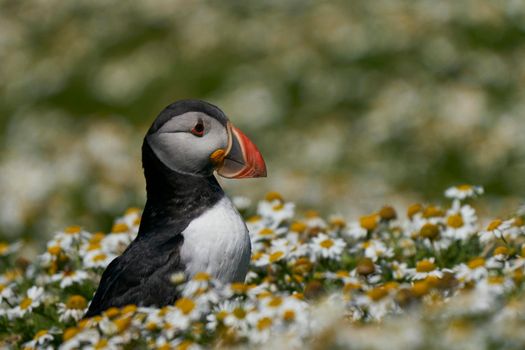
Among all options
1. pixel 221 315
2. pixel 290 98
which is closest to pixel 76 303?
pixel 221 315

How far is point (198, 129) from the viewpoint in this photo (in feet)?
18.2

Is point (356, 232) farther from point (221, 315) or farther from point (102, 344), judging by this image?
point (102, 344)

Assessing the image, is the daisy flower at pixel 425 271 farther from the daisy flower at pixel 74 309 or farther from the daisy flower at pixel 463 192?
the daisy flower at pixel 74 309

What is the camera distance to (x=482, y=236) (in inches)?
226

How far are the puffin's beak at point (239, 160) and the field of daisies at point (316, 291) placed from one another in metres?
0.66

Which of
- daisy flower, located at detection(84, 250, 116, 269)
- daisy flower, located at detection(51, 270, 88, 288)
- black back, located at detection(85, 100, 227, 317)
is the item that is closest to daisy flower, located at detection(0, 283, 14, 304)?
daisy flower, located at detection(51, 270, 88, 288)

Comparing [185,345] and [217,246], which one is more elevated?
[217,246]

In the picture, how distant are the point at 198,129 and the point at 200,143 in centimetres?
8

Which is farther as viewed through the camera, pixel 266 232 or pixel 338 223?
pixel 338 223

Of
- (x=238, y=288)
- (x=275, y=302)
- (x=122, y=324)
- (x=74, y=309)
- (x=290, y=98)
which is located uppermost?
(x=290, y=98)

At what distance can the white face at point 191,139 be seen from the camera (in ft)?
18.1

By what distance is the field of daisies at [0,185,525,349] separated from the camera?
3.88 meters

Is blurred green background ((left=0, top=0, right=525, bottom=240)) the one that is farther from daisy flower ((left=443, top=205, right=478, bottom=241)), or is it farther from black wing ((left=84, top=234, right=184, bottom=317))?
black wing ((left=84, top=234, right=184, bottom=317))

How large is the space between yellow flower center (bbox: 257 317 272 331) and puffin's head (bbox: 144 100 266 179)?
1553mm
